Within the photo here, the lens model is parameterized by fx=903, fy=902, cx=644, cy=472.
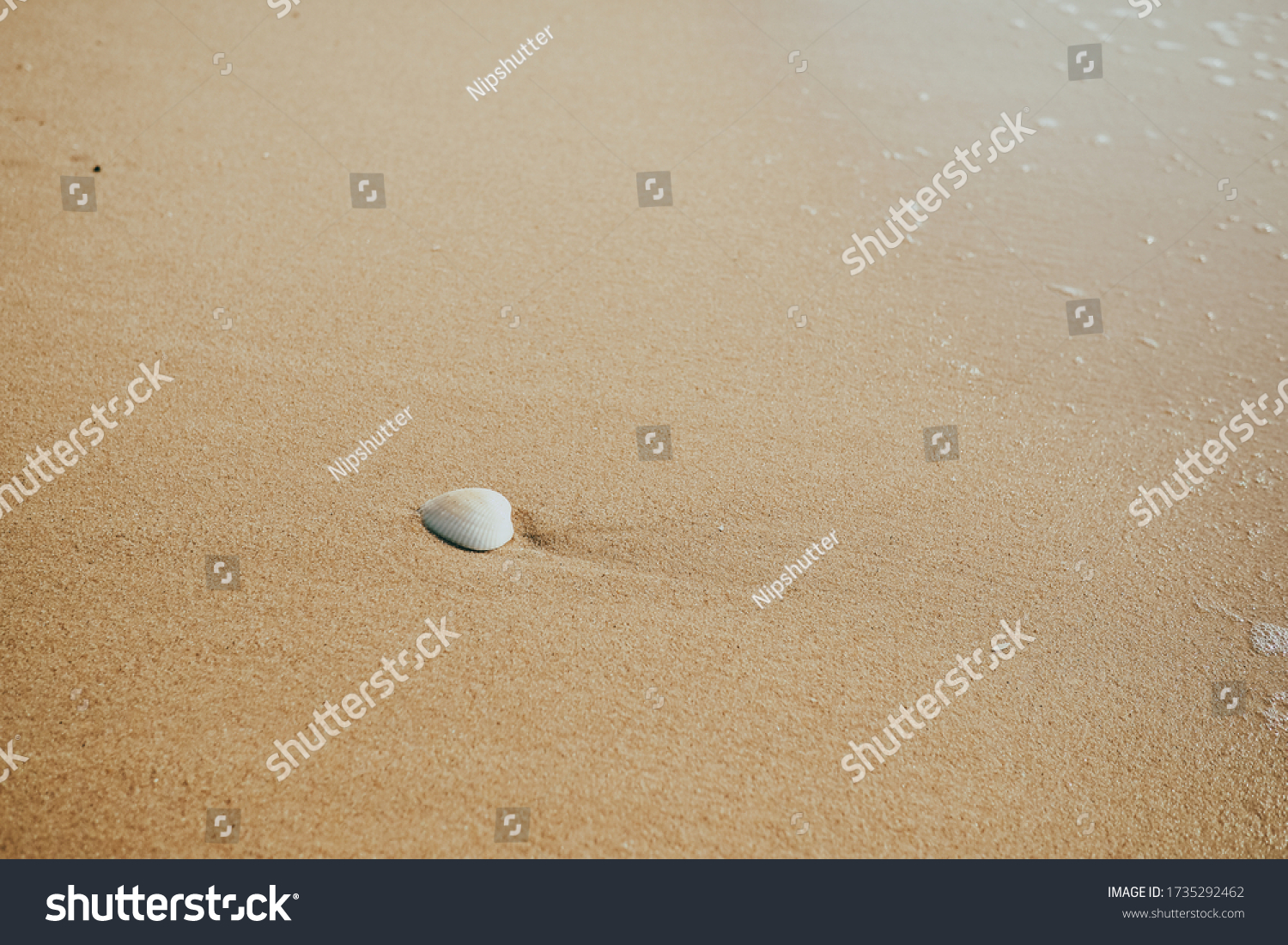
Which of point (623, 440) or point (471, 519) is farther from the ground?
point (471, 519)

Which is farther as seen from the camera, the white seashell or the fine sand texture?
the white seashell

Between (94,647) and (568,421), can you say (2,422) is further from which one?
(568,421)

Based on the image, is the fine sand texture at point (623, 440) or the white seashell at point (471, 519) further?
the white seashell at point (471, 519)

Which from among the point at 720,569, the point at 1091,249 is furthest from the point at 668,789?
the point at 1091,249

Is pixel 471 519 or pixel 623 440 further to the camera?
pixel 623 440
